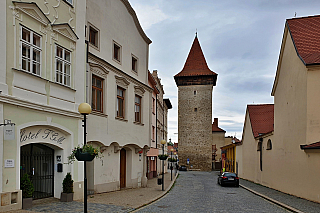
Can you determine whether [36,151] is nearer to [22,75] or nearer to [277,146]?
[22,75]

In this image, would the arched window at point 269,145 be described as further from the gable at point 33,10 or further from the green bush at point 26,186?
the gable at point 33,10

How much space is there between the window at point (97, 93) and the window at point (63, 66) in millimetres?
3225

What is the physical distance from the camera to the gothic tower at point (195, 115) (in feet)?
Result: 203

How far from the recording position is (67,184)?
13297 millimetres

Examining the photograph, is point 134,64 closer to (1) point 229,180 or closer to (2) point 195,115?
(1) point 229,180

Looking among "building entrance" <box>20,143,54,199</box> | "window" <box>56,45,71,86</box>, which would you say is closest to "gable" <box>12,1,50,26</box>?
"window" <box>56,45,71,86</box>

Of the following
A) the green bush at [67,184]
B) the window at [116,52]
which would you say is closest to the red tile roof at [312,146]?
the green bush at [67,184]

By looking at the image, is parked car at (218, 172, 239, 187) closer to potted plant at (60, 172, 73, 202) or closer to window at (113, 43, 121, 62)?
window at (113, 43, 121, 62)

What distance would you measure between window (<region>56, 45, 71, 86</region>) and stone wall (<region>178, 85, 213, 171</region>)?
49931mm

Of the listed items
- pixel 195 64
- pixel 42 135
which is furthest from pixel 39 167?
pixel 195 64

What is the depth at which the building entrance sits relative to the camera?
11937 mm

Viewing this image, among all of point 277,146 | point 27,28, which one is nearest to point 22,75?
point 27,28

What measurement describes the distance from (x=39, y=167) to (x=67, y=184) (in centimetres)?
136

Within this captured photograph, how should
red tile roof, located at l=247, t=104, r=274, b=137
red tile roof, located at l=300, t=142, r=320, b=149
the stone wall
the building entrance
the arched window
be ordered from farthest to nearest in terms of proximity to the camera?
the stone wall → red tile roof, located at l=247, t=104, r=274, b=137 → the arched window → red tile roof, located at l=300, t=142, r=320, b=149 → the building entrance
